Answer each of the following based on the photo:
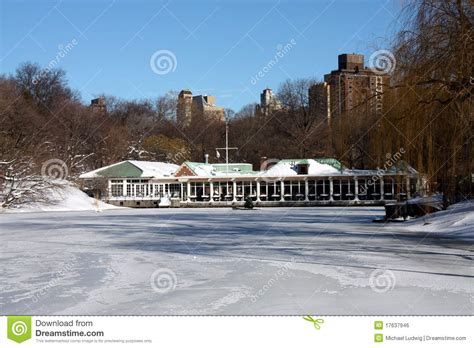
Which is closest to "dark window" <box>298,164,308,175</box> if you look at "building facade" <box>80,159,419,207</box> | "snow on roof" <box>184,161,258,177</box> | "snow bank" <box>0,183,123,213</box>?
"building facade" <box>80,159,419,207</box>

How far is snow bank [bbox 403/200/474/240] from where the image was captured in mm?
17197

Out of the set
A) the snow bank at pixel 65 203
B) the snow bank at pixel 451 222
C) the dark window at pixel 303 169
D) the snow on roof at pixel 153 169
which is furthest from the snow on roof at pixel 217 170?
the snow bank at pixel 451 222

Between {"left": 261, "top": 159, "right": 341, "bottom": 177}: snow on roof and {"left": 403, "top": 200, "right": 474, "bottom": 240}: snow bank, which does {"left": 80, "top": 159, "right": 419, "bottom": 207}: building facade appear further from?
{"left": 403, "top": 200, "right": 474, "bottom": 240}: snow bank

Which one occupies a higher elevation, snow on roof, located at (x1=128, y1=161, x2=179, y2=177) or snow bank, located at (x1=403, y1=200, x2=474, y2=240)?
snow on roof, located at (x1=128, y1=161, x2=179, y2=177)

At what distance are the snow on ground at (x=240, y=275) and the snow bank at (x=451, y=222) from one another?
817 mm

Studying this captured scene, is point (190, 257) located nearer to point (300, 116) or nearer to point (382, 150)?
point (382, 150)
